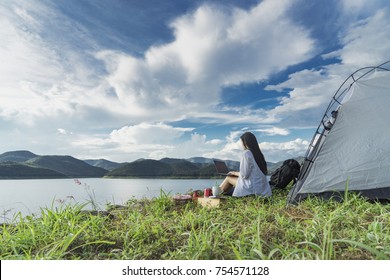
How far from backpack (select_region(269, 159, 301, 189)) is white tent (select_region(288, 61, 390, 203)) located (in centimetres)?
186

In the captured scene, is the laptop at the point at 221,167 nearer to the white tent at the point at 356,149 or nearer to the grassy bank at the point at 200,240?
the white tent at the point at 356,149

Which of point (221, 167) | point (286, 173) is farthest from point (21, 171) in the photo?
point (286, 173)

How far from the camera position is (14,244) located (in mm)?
3590

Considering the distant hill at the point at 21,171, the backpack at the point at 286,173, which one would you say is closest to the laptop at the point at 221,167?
the backpack at the point at 286,173

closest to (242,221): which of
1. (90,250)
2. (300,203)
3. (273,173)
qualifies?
(300,203)

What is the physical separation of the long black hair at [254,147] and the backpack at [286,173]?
0.99m

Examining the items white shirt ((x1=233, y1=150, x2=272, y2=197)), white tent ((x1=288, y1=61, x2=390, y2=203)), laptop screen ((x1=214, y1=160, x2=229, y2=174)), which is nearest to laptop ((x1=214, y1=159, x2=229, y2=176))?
laptop screen ((x1=214, y1=160, x2=229, y2=174))

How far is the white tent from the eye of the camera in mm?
5863

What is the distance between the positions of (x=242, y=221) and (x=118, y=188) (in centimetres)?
413

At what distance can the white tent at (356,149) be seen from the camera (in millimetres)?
5863

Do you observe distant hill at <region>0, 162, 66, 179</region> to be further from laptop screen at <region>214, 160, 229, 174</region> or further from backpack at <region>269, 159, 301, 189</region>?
backpack at <region>269, 159, 301, 189</region>

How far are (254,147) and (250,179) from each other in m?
0.69
